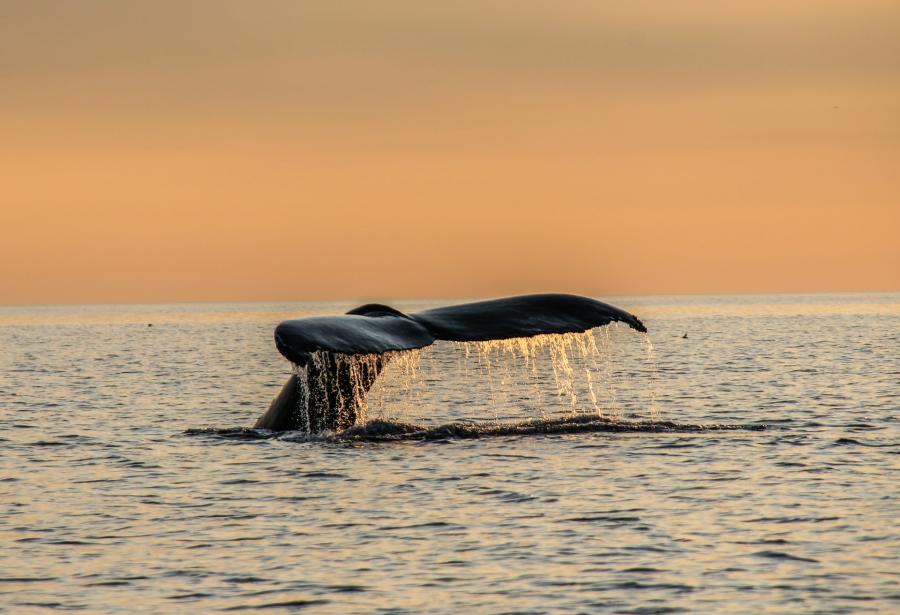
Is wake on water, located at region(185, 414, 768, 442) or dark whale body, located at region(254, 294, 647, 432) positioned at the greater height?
dark whale body, located at region(254, 294, 647, 432)

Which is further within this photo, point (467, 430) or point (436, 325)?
point (467, 430)

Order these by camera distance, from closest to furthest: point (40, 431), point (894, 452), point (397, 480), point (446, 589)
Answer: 1. point (446, 589)
2. point (397, 480)
3. point (894, 452)
4. point (40, 431)

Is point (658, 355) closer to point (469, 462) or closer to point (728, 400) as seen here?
point (728, 400)

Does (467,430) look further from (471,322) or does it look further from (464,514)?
(471,322)

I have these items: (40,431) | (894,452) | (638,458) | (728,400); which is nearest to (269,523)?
(638,458)

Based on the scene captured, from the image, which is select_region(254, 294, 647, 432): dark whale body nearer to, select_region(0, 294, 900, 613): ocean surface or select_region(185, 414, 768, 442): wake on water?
select_region(0, 294, 900, 613): ocean surface

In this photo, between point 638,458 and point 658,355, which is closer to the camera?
point 638,458

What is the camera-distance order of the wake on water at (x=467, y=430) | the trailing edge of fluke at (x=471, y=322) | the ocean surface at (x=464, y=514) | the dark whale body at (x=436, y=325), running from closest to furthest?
the ocean surface at (x=464, y=514) < the dark whale body at (x=436, y=325) < the trailing edge of fluke at (x=471, y=322) < the wake on water at (x=467, y=430)

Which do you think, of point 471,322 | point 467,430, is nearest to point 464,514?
point 471,322

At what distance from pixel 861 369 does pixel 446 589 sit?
3634cm

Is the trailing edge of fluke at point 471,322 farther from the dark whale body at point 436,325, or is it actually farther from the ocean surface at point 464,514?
the ocean surface at point 464,514

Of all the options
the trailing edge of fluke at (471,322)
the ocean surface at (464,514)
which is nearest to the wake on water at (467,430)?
the ocean surface at (464,514)

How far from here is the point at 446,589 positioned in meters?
10.7

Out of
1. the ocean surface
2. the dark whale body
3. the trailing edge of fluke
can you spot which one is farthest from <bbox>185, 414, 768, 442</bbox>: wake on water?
the trailing edge of fluke
